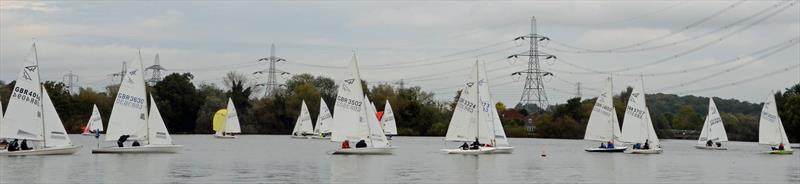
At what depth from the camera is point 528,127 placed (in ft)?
483

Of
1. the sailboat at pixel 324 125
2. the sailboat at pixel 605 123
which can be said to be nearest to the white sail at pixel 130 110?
the sailboat at pixel 605 123

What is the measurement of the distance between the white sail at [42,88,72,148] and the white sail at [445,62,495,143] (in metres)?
21.6

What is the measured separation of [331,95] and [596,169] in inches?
3882

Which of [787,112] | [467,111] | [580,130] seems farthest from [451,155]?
[580,130]

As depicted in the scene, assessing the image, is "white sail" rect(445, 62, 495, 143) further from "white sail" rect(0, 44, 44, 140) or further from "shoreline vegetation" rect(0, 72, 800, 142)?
"shoreline vegetation" rect(0, 72, 800, 142)

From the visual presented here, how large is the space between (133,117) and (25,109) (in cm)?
615

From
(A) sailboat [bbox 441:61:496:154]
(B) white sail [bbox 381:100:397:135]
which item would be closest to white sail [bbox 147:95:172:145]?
(A) sailboat [bbox 441:61:496:154]

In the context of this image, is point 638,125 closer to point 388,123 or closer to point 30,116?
point 30,116

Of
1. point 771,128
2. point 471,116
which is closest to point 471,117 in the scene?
point 471,116

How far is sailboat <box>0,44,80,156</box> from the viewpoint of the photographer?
54.7m

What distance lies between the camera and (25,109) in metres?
54.8

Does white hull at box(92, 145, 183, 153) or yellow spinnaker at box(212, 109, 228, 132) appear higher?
yellow spinnaker at box(212, 109, 228, 132)

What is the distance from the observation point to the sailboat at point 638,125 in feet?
248

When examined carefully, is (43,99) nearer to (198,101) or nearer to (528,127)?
(198,101)
